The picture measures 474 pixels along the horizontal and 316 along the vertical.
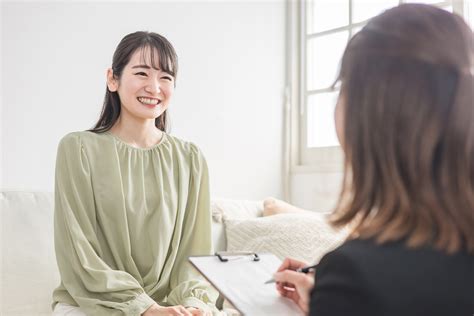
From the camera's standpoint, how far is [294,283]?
0.91 m

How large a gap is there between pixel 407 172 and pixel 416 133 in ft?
0.15

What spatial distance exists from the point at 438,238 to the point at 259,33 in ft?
8.98

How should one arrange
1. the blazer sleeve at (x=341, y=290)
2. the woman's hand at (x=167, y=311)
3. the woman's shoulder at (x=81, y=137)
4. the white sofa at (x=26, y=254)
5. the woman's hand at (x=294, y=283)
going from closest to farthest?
the blazer sleeve at (x=341, y=290)
the woman's hand at (x=294, y=283)
the woman's hand at (x=167, y=311)
the woman's shoulder at (x=81, y=137)
the white sofa at (x=26, y=254)

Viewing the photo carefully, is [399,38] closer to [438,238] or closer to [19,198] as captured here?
[438,238]

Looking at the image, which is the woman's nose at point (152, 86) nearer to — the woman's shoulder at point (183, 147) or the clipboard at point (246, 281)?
the woman's shoulder at point (183, 147)

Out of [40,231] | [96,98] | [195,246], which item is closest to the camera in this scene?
[195,246]

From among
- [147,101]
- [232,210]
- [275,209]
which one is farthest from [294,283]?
[275,209]

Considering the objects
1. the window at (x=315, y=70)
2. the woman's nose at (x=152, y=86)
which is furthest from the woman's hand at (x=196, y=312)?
the window at (x=315, y=70)

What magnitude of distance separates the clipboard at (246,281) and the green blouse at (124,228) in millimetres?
434

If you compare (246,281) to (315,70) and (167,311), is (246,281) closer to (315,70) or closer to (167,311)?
(167,311)

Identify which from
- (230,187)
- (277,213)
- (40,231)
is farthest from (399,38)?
(230,187)

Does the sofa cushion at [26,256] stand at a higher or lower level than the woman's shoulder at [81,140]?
lower

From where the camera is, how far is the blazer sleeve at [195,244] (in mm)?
1605

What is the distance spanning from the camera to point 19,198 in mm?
1880
